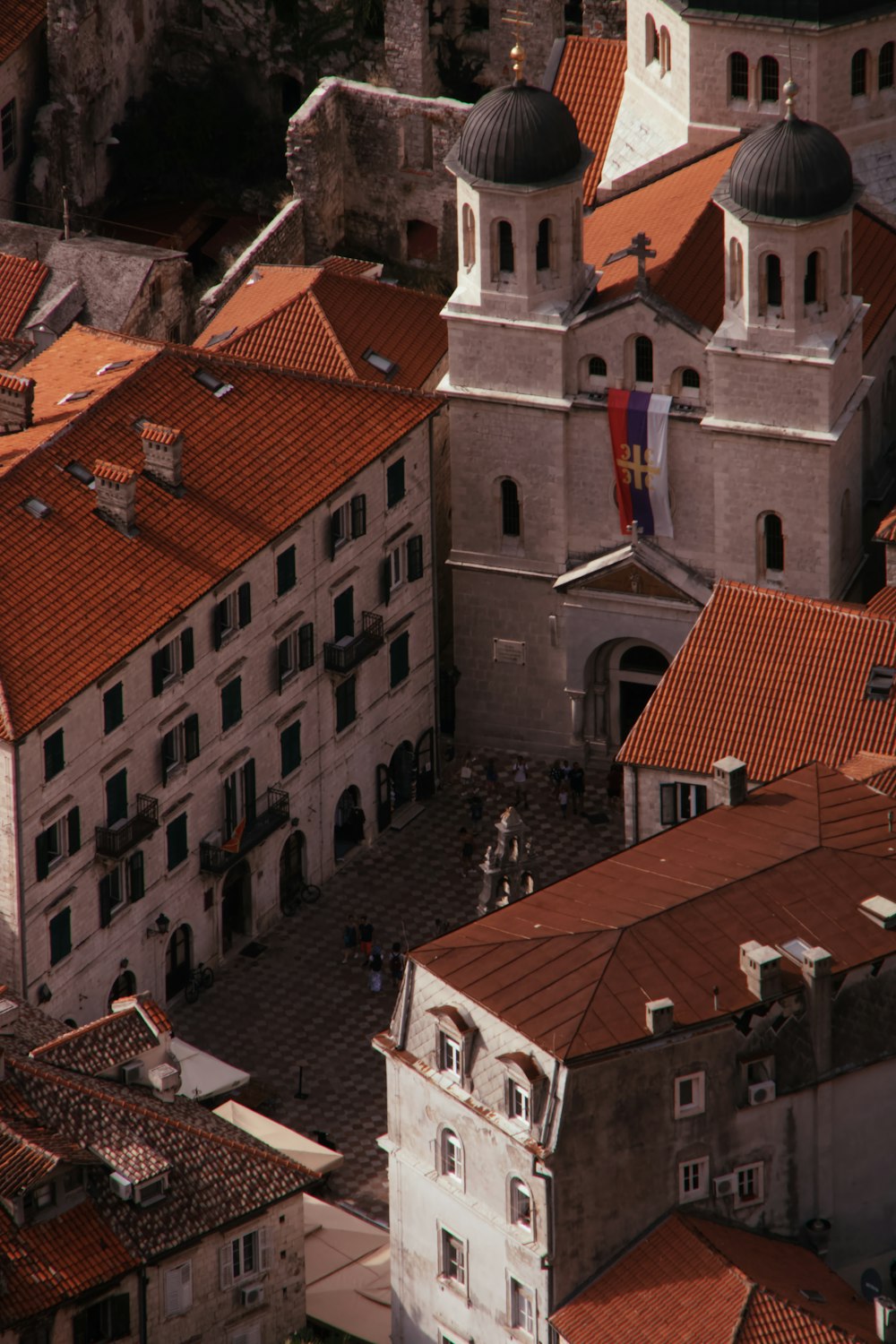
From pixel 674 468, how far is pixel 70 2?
33253mm

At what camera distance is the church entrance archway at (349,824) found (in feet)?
454

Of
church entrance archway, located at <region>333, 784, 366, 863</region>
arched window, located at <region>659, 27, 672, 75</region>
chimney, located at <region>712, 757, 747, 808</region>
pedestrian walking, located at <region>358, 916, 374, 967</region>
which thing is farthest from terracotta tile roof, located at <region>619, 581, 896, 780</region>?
arched window, located at <region>659, 27, 672, 75</region>

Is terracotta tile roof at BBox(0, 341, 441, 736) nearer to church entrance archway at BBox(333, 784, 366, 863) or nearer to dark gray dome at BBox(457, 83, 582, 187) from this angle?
dark gray dome at BBox(457, 83, 582, 187)

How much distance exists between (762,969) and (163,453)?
29.2 metres

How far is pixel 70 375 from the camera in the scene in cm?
13625

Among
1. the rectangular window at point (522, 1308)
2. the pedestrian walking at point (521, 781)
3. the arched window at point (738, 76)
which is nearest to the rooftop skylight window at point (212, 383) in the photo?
the pedestrian walking at point (521, 781)

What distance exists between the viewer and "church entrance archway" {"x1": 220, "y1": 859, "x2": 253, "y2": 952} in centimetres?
13288

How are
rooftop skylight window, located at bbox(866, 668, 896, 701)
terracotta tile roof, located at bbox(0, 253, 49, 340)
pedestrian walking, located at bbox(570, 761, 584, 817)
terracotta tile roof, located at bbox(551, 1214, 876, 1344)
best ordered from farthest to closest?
terracotta tile roof, located at bbox(0, 253, 49, 340) < pedestrian walking, located at bbox(570, 761, 584, 817) < rooftop skylight window, located at bbox(866, 668, 896, 701) < terracotta tile roof, located at bbox(551, 1214, 876, 1344)

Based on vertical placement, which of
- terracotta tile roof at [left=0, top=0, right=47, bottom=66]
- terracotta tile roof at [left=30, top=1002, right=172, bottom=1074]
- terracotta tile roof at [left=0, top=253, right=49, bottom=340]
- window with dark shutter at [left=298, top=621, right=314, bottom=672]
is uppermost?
terracotta tile roof at [left=0, top=0, right=47, bottom=66]

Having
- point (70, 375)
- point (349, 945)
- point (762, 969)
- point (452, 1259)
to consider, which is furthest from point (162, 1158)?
point (70, 375)

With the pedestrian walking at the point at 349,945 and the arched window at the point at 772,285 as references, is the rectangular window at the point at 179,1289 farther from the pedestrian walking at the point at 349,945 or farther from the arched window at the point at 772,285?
the arched window at the point at 772,285

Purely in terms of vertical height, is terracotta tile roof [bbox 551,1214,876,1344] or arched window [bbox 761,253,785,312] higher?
arched window [bbox 761,253,785,312]

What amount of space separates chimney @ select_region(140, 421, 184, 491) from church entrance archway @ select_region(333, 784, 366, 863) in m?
13.5

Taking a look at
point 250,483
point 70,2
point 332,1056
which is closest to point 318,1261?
point 332,1056
